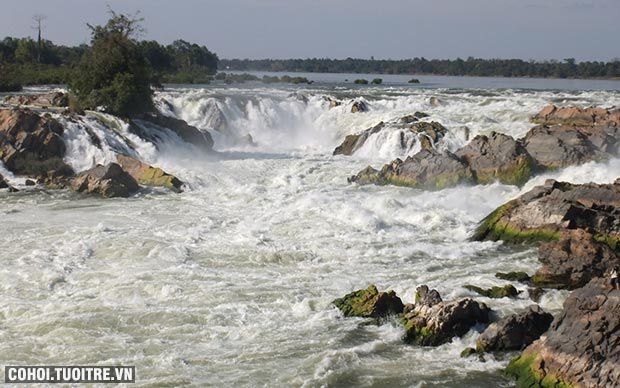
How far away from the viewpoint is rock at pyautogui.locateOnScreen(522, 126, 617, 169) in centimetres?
2430

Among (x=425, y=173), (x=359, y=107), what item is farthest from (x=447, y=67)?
(x=425, y=173)

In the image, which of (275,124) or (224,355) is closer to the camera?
(224,355)

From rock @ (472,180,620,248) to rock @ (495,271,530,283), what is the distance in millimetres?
2714

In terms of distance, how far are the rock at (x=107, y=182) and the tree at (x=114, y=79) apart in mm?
8116

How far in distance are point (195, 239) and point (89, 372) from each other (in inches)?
309

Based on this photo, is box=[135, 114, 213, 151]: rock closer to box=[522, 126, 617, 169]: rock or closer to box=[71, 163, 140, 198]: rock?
box=[71, 163, 140, 198]: rock

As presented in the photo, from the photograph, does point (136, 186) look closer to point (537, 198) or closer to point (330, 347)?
point (537, 198)

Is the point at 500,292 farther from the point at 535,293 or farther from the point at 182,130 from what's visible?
the point at 182,130

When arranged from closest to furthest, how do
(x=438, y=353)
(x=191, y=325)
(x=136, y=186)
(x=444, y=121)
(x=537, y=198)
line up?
(x=438, y=353)
(x=191, y=325)
(x=537, y=198)
(x=136, y=186)
(x=444, y=121)

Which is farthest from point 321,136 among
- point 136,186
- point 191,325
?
point 191,325

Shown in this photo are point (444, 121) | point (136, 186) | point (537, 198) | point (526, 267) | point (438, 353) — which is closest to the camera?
point (438, 353)

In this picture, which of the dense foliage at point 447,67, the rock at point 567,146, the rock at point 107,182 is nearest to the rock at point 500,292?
the rock at point 567,146

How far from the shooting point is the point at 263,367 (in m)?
10.8

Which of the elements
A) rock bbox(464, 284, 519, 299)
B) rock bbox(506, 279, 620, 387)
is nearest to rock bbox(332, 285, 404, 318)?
rock bbox(464, 284, 519, 299)
